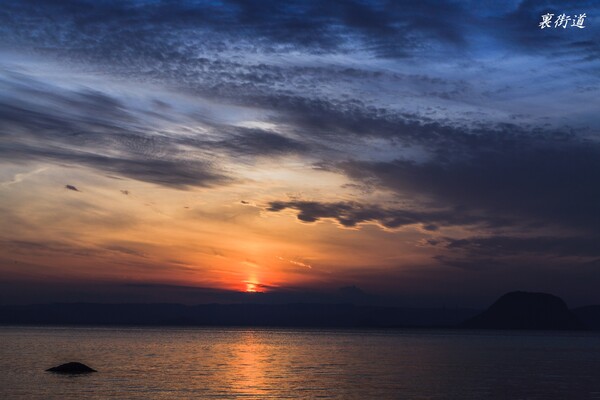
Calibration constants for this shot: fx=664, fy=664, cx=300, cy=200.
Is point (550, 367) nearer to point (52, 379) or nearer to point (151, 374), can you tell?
point (151, 374)

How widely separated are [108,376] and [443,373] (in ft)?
163

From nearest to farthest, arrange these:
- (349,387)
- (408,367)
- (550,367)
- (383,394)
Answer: (383,394)
(349,387)
(408,367)
(550,367)

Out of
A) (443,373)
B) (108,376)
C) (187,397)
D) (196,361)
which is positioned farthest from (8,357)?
(443,373)

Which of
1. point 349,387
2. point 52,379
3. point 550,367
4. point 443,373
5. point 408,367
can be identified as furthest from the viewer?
point 550,367

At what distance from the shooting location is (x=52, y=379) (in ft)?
281

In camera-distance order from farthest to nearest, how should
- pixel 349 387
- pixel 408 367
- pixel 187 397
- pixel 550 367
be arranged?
pixel 550 367, pixel 408 367, pixel 349 387, pixel 187 397

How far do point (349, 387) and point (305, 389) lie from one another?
6.14 metres

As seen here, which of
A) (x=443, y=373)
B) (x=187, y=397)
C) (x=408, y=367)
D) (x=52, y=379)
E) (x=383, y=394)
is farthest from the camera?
(x=408, y=367)

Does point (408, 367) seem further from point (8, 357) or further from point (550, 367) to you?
point (8, 357)

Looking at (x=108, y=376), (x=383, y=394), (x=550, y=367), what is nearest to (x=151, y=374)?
(x=108, y=376)

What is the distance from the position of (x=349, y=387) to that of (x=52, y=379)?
38.4 meters

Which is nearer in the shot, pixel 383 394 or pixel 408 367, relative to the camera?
pixel 383 394

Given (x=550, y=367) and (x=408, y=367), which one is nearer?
(x=408, y=367)

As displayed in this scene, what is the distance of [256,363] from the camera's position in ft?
393
